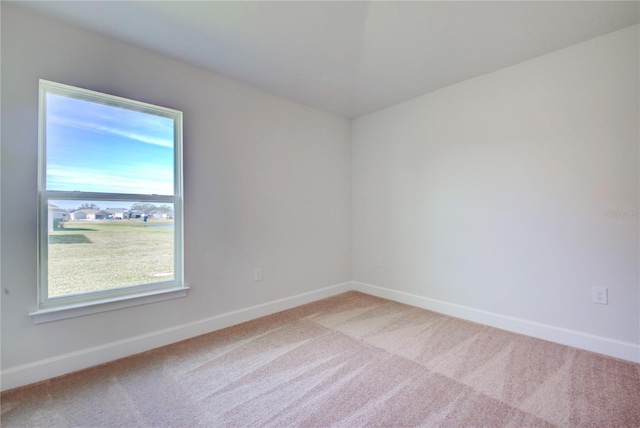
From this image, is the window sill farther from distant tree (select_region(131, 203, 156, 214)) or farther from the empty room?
distant tree (select_region(131, 203, 156, 214))

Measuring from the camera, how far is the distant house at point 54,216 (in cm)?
190

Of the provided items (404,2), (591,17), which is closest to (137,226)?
(404,2)

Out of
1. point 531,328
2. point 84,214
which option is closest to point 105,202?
point 84,214

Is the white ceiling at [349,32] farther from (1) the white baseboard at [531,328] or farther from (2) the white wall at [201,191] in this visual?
(1) the white baseboard at [531,328]

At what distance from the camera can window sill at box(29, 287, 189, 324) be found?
181 centimetres

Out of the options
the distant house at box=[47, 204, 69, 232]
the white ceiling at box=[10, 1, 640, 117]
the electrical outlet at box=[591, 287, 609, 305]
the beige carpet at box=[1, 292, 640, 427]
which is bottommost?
the beige carpet at box=[1, 292, 640, 427]

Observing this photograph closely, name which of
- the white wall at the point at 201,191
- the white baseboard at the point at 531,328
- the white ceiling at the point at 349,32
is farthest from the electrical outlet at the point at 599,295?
the white wall at the point at 201,191

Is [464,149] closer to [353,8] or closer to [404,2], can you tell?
[404,2]

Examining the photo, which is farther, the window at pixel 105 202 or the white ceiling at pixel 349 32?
the window at pixel 105 202

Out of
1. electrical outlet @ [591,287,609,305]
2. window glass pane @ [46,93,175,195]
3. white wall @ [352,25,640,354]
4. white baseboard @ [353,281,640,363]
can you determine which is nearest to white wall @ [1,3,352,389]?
window glass pane @ [46,93,175,195]

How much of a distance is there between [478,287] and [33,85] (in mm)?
3861

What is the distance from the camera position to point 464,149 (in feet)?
9.30

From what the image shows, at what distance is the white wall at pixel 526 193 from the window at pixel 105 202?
2.44 meters

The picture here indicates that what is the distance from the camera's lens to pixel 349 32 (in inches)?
80.3
